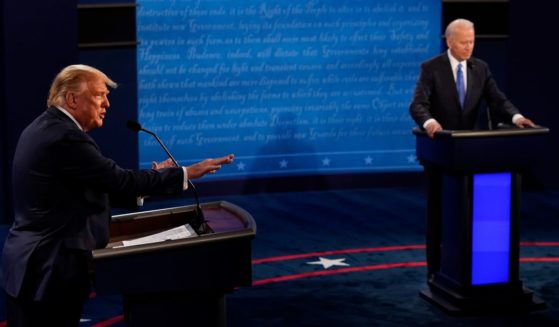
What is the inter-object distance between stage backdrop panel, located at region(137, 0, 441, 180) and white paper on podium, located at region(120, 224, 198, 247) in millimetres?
4717

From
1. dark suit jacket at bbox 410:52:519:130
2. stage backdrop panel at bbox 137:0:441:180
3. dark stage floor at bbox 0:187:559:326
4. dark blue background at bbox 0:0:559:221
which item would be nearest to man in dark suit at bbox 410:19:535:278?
dark suit jacket at bbox 410:52:519:130

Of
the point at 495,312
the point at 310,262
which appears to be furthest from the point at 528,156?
the point at 310,262

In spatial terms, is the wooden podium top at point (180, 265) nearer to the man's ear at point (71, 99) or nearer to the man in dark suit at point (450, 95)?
the man's ear at point (71, 99)

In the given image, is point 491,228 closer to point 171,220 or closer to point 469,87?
point 469,87

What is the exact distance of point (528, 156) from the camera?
16.9 feet

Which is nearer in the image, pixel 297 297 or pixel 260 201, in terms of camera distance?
pixel 297 297

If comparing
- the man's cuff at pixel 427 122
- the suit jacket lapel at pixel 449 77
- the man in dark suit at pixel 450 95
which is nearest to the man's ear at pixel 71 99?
the man's cuff at pixel 427 122

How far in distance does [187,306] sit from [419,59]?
5.72 m

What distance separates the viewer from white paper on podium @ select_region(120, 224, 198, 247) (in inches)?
135

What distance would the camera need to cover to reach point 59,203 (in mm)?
3186

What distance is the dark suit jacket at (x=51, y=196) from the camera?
316 cm

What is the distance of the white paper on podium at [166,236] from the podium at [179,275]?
0.43 ft

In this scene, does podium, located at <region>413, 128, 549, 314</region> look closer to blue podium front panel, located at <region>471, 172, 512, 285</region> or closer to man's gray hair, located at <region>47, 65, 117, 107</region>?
blue podium front panel, located at <region>471, 172, 512, 285</region>

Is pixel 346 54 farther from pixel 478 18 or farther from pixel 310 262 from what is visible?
pixel 310 262
